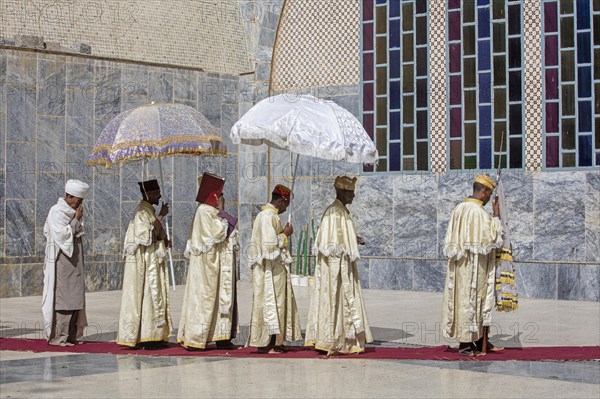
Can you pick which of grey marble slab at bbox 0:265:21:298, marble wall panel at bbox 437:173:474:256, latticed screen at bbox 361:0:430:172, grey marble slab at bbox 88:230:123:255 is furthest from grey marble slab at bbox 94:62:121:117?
marble wall panel at bbox 437:173:474:256

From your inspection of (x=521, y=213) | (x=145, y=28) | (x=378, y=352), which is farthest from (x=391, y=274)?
(x=378, y=352)

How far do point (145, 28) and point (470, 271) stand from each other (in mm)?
11302

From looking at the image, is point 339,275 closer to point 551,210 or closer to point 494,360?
point 494,360

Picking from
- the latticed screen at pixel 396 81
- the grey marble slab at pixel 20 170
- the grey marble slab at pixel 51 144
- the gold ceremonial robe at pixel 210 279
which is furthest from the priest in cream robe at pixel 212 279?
the latticed screen at pixel 396 81

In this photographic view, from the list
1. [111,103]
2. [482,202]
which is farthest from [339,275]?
[111,103]

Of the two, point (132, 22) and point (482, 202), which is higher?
point (132, 22)

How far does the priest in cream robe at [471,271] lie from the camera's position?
9805 millimetres

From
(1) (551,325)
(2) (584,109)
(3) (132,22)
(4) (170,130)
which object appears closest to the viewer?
(4) (170,130)

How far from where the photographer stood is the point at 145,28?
1955cm

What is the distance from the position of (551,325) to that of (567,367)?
3672 millimetres

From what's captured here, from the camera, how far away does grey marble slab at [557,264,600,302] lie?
15617 mm

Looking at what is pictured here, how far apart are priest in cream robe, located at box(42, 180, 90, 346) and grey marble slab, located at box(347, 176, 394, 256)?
7.22 metres

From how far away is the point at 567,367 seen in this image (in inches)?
353

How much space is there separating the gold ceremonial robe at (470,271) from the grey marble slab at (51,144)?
332 inches
